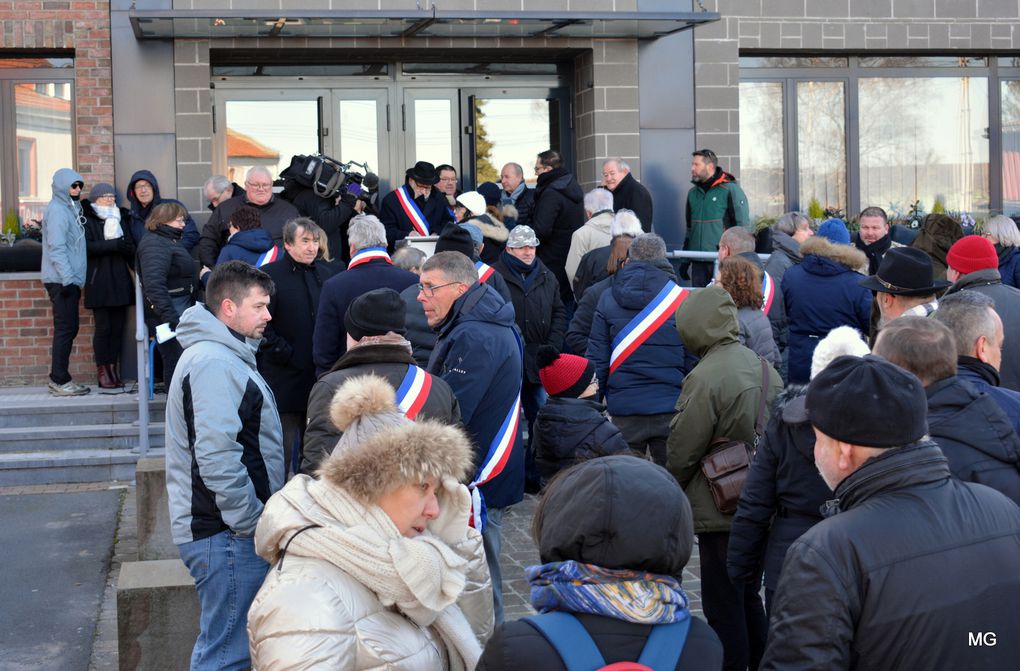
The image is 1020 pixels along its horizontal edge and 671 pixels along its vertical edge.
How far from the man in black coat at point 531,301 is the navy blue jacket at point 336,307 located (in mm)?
1793

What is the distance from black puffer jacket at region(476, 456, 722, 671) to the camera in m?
2.48

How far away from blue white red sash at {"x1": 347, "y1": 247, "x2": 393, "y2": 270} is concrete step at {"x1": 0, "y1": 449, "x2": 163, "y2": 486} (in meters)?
3.28

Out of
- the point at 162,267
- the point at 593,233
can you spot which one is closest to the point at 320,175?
the point at 162,267

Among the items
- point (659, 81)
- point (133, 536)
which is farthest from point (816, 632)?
point (659, 81)

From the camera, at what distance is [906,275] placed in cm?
587

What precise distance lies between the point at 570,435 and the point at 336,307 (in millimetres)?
2166

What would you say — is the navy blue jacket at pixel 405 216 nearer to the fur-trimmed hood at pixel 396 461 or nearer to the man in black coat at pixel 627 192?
the man in black coat at pixel 627 192

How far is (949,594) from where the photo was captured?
9.05 ft

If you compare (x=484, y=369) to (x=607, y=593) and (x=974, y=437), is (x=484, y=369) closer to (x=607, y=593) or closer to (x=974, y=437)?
(x=974, y=437)

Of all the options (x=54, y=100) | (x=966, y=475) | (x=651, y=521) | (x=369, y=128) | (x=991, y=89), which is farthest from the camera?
(x=991, y=89)

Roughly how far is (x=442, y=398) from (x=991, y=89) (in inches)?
492

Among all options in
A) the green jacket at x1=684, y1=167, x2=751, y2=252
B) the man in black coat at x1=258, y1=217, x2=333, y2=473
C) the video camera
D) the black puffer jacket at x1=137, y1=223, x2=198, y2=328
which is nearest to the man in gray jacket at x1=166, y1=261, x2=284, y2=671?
the man in black coat at x1=258, y1=217, x2=333, y2=473

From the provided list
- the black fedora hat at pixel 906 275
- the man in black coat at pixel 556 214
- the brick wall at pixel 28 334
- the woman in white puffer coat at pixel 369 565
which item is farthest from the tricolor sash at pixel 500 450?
the brick wall at pixel 28 334

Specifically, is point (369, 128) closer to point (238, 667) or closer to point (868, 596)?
point (238, 667)
